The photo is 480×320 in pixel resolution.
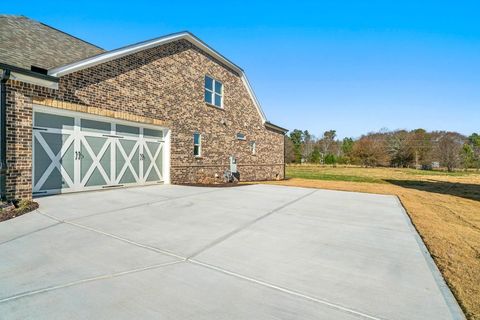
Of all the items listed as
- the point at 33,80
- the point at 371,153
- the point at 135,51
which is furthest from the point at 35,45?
the point at 371,153

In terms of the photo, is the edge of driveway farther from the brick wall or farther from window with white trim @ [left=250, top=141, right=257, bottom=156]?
window with white trim @ [left=250, top=141, right=257, bottom=156]

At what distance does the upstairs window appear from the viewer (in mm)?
15266

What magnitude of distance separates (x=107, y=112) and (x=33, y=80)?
7.66 feet

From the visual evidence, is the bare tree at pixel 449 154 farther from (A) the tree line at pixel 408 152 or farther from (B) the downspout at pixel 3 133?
(B) the downspout at pixel 3 133

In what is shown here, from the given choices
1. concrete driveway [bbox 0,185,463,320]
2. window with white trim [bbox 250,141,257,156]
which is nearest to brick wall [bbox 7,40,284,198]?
window with white trim [bbox 250,141,257,156]

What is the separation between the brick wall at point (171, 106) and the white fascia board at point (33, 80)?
0.13m

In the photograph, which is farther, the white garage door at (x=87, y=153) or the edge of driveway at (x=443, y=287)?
the white garage door at (x=87, y=153)

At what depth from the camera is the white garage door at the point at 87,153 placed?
303 inches

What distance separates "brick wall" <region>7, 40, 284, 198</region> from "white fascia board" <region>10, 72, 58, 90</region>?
0.44 ft

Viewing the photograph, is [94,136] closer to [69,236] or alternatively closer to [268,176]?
[69,236]

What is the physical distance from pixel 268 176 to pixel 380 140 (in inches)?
2059

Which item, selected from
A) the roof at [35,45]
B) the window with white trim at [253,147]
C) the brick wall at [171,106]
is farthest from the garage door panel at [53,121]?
the window with white trim at [253,147]

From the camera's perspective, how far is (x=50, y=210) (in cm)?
615

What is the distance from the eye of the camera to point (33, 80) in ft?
23.6
